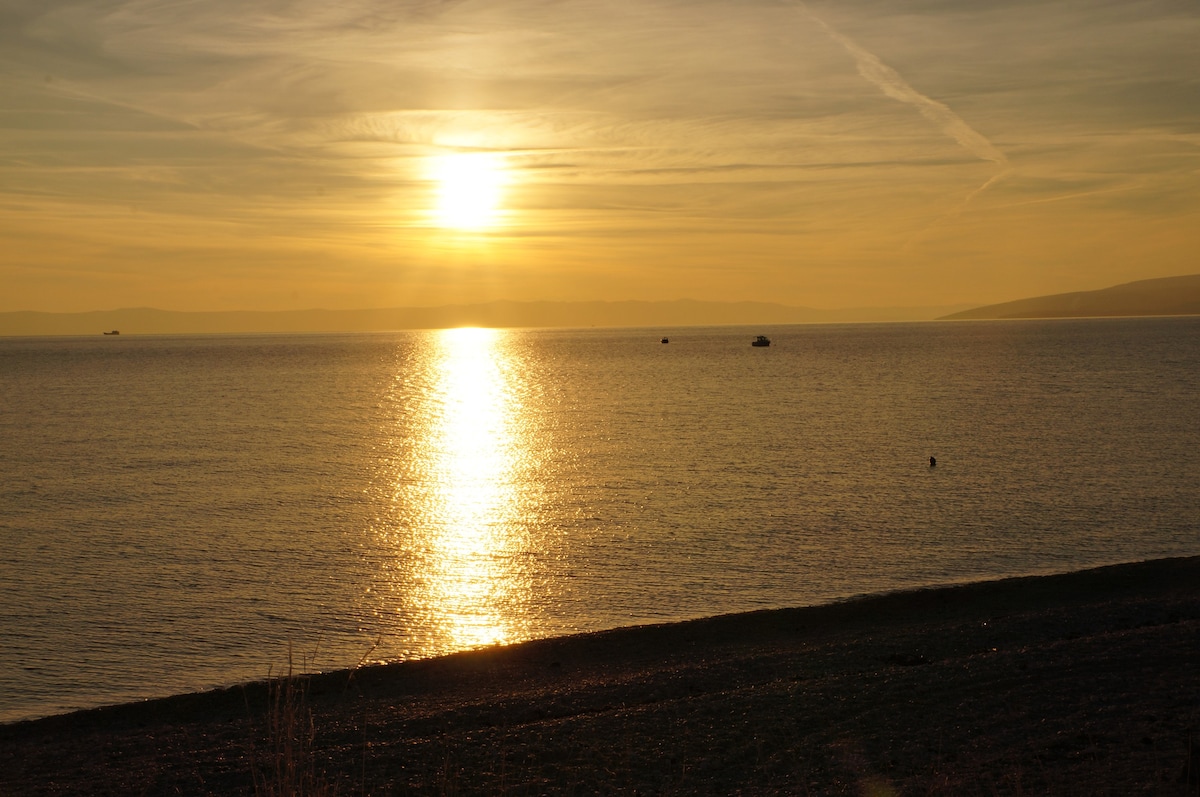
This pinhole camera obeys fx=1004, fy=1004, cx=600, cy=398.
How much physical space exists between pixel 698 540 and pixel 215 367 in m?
173

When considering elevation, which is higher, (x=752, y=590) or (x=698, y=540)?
(x=752, y=590)

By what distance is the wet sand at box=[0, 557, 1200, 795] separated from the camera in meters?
12.6

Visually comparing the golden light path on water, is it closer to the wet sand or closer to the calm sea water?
the calm sea water

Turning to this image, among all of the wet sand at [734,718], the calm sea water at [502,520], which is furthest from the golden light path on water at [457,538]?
the wet sand at [734,718]

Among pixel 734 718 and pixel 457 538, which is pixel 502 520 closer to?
pixel 457 538

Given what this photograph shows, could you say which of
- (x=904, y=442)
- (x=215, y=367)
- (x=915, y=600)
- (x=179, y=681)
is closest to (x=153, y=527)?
(x=179, y=681)

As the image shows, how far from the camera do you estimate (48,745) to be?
1655cm

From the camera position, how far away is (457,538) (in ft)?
115

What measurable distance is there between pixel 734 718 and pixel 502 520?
23.5 metres

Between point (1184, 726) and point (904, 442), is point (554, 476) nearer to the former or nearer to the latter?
point (904, 442)

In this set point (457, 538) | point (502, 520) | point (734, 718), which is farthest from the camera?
point (502, 520)

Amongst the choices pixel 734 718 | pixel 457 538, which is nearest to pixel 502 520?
pixel 457 538

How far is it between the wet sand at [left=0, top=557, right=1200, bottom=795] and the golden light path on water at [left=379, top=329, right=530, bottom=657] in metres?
2.82

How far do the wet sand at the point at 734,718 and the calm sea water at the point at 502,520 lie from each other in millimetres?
2341
